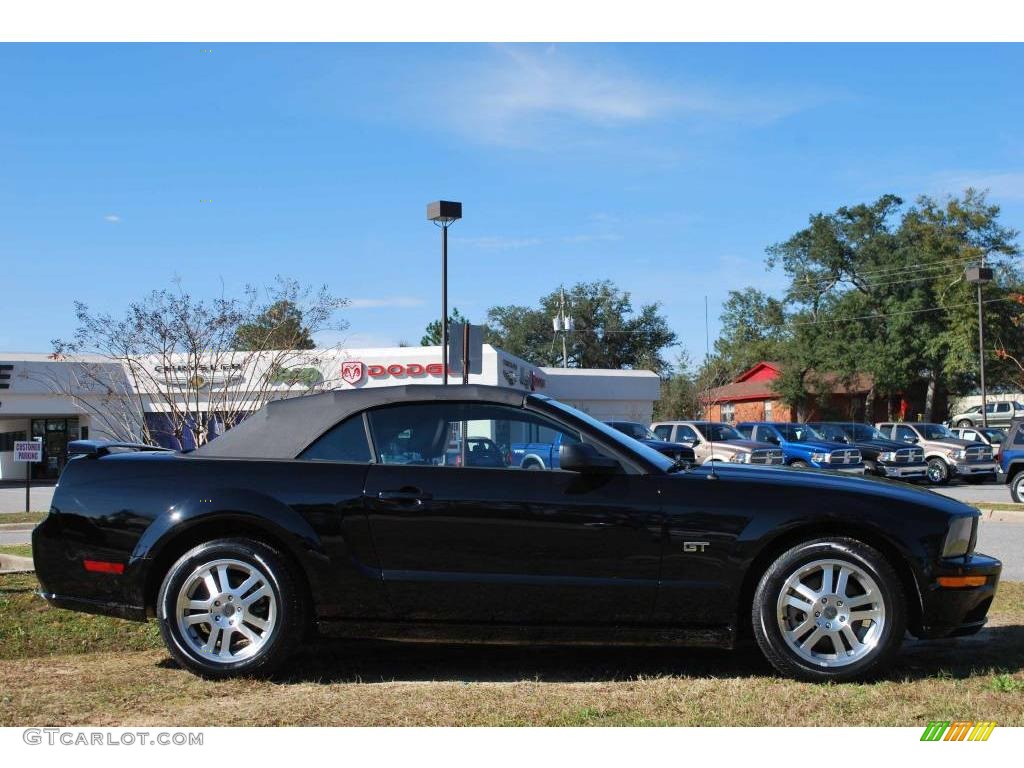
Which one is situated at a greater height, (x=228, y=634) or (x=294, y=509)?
(x=294, y=509)

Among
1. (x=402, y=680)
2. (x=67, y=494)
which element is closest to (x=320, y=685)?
(x=402, y=680)

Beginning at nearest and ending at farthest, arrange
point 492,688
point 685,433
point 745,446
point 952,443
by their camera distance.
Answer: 1. point 492,688
2. point 745,446
3. point 685,433
4. point 952,443

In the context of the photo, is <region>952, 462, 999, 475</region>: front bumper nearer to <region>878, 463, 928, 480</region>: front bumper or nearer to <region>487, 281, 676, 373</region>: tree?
<region>878, 463, 928, 480</region>: front bumper

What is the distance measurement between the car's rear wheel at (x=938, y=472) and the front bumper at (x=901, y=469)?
1.98 feet

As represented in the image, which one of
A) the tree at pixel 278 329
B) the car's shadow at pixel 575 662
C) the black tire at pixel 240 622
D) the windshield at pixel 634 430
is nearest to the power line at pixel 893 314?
the windshield at pixel 634 430

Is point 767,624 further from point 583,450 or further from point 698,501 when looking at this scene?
point 583,450

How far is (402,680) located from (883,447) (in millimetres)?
23632

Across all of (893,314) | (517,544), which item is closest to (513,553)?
(517,544)

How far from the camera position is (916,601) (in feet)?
16.5

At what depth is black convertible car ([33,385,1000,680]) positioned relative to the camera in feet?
16.4

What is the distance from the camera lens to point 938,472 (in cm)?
2688

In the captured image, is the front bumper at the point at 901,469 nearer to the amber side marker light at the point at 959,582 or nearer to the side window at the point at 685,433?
the side window at the point at 685,433

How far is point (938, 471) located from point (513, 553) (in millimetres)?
24656

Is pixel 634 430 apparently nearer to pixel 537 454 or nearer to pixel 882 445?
pixel 882 445
